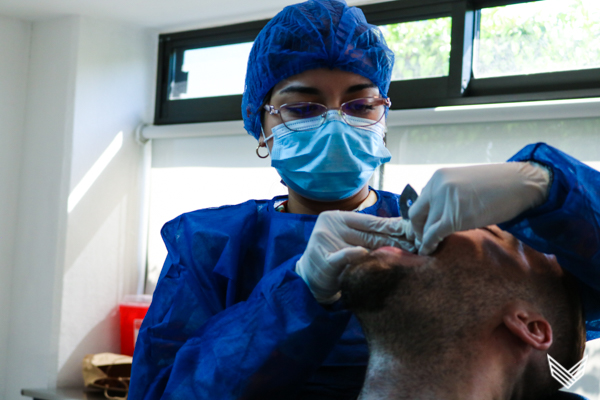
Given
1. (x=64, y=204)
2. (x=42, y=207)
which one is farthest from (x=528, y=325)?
(x=42, y=207)

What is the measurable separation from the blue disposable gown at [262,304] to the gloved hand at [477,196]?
0.03 m

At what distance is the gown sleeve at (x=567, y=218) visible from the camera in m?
0.87

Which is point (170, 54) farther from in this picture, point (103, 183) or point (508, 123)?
point (508, 123)

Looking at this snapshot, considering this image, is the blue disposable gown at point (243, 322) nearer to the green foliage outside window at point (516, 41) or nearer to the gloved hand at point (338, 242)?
the gloved hand at point (338, 242)

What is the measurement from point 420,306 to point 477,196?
0.68 ft

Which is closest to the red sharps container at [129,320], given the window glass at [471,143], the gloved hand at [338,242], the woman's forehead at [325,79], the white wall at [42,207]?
the white wall at [42,207]

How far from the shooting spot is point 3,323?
3.41 meters

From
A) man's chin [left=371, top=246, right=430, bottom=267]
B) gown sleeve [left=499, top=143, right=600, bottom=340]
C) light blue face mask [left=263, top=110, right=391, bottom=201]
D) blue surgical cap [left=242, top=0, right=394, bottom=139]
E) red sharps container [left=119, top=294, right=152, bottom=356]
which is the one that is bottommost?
red sharps container [left=119, top=294, right=152, bottom=356]

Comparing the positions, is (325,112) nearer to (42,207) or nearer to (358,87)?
(358,87)

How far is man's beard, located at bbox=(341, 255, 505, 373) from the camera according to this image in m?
0.94

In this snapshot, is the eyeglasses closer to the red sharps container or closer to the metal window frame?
the metal window frame

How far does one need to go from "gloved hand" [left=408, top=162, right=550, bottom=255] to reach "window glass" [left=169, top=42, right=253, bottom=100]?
2769 mm

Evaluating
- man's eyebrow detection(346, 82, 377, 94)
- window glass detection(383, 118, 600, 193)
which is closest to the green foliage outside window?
window glass detection(383, 118, 600, 193)

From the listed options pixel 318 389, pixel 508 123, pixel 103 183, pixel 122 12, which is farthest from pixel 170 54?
pixel 318 389
